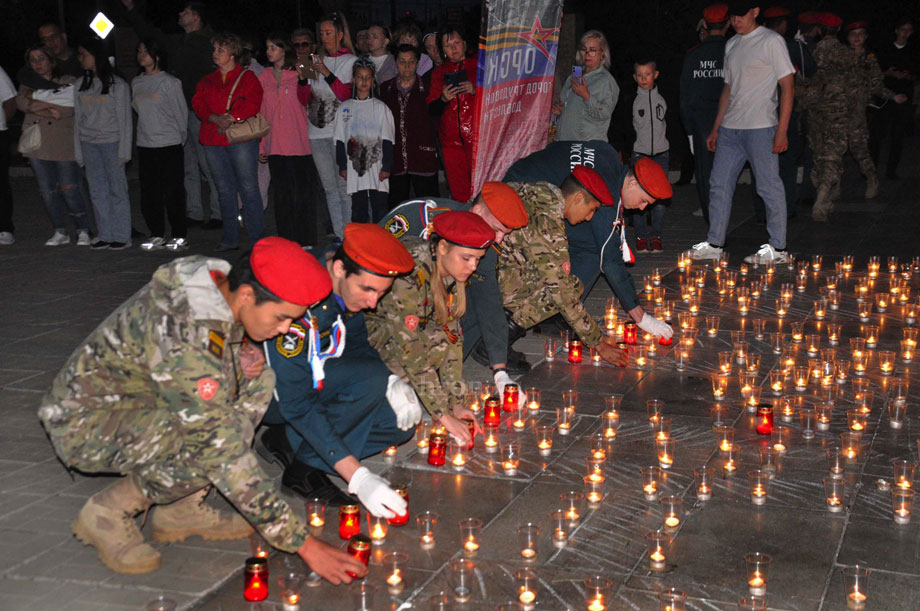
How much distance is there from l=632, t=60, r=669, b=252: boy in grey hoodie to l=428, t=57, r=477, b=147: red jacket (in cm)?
206

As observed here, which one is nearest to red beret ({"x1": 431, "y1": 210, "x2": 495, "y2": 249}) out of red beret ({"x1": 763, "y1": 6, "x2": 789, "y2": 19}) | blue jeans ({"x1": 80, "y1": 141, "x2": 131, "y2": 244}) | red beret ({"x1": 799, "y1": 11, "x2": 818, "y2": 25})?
blue jeans ({"x1": 80, "y1": 141, "x2": 131, "y2": 244})

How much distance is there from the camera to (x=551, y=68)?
8.30 m

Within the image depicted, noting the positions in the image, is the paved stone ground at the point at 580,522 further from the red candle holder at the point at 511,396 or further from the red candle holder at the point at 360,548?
the red candle holder at the point at 511,396

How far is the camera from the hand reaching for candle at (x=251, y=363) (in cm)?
394

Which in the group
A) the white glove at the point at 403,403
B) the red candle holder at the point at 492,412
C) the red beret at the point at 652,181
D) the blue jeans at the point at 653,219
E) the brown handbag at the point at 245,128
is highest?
the brown handbag at the point at 245,128

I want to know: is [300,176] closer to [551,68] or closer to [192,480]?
[551,68]

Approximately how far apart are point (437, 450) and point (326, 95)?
17.4ft

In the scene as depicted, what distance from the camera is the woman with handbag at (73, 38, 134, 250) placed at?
9.84 meters

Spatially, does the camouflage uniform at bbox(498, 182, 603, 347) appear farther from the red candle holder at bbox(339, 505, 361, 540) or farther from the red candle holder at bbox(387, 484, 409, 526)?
the red candle holder at bbox(339, 505, 361, 540)

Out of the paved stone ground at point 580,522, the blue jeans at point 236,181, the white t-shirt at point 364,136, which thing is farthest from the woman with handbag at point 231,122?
the paved stone ground at point 580,522

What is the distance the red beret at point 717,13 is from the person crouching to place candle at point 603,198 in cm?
390

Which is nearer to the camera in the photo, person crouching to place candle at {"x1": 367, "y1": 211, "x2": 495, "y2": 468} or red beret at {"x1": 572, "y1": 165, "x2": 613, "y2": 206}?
person crouching to place candle at {"x1": 367, "y1": 211, "x2": 495, "y2": 468}

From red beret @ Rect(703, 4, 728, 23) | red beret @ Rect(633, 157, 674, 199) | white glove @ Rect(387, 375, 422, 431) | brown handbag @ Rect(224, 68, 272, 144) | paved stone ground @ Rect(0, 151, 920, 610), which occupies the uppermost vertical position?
red beret @ Rect(703, 4, 728, 23)

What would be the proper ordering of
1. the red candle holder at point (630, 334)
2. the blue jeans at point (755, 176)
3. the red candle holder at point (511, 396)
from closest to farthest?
the red candle holder at point (511, 396), the red candle holder at point (630, 334), the blue jeans at point (755, 176)
